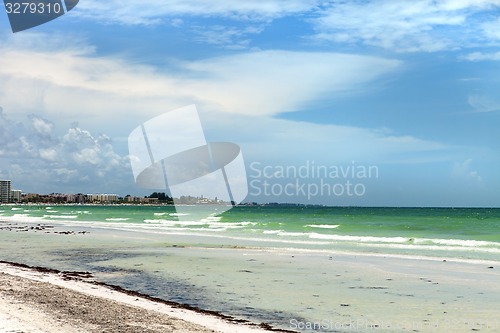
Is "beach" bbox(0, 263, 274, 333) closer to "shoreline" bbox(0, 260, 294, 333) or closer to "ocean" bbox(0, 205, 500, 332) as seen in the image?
"shoreline" bbox(0, 260, 294, 333)

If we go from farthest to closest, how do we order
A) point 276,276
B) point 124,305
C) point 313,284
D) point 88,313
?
point 276,276 < point 313,284 < point 124,305 < point 88,313

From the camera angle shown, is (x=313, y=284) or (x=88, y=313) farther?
(x=313, y=284)

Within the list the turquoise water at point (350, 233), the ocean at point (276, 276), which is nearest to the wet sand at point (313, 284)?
the ocean at point (276, 276)

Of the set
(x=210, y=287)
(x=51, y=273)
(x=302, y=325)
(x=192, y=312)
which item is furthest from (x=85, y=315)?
(x=51, y=273)

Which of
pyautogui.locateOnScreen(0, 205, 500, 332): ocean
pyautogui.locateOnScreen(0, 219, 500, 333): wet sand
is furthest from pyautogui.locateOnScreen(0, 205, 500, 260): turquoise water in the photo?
pyautogui.locateOnScreen(0, 219, 500, 333): wet sand

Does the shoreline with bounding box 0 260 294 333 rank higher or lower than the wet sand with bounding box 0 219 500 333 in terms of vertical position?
higher

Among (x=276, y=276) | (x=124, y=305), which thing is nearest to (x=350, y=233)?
(x=276, y=276)

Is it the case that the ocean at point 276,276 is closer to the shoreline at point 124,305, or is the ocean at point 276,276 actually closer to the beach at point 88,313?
the shoreline at point 124,305

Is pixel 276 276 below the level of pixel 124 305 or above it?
below

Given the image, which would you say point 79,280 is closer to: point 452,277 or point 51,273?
point 51,273

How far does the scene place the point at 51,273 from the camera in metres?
17.8

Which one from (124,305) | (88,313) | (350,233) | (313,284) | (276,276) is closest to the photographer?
(88,313)

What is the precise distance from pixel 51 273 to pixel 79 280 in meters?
2.06

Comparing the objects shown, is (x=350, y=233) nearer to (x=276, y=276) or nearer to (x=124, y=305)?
(x=276, y=276)
